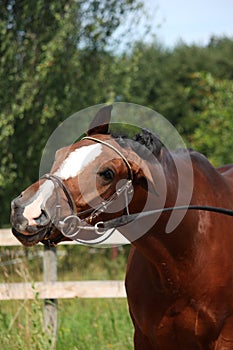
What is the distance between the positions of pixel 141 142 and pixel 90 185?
0.37 metres

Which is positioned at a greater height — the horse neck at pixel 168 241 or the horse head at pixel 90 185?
the horse head at pixel 90 185

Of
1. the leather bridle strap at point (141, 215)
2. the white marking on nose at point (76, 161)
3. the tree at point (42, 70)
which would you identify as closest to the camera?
the white marking on nose at point (76, 161)

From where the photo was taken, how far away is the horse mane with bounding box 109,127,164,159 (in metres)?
3.07

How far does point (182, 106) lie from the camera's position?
76.9 feet

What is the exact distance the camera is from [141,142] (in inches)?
122

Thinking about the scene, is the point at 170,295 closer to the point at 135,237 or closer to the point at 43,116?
the point at 135,237

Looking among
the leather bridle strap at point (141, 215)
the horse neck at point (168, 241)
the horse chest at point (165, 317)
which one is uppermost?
the leather bridle strap at point (141, 215)

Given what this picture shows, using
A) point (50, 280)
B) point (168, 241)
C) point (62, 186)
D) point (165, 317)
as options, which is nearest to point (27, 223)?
point (62, 186)

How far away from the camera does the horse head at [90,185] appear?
2785mm

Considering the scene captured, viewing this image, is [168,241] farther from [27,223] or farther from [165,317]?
[27,223]

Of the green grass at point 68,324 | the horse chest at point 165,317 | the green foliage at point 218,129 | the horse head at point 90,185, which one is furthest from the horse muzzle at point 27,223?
the green foliage at point 218,129

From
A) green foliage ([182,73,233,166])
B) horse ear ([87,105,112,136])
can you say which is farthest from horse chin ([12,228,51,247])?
green foliage ([182,73,233,166])

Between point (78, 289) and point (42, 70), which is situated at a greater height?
point (42, 70)

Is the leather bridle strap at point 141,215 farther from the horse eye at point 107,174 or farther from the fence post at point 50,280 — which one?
the fence post at point 50,280
